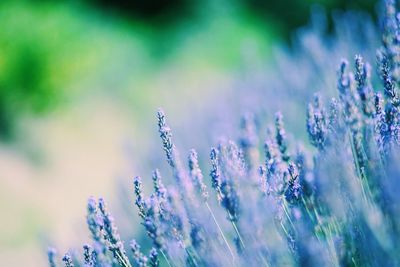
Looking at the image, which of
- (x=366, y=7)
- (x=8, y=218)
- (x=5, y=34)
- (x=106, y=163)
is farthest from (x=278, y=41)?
(x=8, y=218)

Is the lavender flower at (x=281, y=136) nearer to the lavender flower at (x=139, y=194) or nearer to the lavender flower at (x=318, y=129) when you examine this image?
the lavender flower at (x=318, y=129)

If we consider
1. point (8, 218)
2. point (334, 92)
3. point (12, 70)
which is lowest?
point (334, 92)

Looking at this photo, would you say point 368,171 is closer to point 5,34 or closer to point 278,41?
point 5,34

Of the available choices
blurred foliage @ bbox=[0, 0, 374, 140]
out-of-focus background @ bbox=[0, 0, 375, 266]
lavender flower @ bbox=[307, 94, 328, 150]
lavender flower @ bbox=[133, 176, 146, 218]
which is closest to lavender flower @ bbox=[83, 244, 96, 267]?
lavender flower @ bbox=[133, 176, 146, 218]

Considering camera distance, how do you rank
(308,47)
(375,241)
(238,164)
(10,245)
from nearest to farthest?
(375,241) < (238,164) < (308,47) < (10,245)

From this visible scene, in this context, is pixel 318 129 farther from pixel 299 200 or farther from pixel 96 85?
pixel 96 85

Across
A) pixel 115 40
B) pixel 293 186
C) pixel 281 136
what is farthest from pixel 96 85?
pixel 293 186
